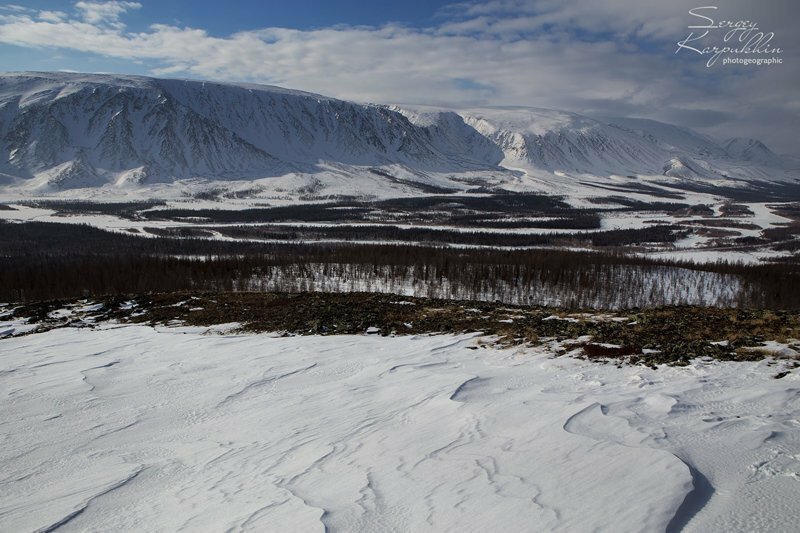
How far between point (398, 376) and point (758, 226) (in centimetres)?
12076

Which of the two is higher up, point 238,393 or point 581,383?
point 581,383

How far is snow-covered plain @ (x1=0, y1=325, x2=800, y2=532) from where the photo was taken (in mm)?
4691

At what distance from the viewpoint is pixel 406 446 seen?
20.6 ft

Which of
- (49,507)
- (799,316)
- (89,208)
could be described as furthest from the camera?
(89,208)

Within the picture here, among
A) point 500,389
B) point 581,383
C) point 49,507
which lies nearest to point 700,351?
point 581,383

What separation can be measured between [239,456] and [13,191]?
20354 centimetres

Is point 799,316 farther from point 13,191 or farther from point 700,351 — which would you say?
point 13,191

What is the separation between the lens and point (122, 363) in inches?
455

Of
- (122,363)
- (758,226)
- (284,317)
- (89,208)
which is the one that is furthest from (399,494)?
(89,208)

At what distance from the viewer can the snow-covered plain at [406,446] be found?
15.4 feet

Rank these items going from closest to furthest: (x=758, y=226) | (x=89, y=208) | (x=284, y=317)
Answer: (x=284, y=317) < (x=758, y=226) < (x=89, y=208)

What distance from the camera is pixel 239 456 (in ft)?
21.3

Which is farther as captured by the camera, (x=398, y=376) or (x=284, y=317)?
(x=284, y=317)

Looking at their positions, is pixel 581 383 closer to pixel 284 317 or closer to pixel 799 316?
pixel 799 316
